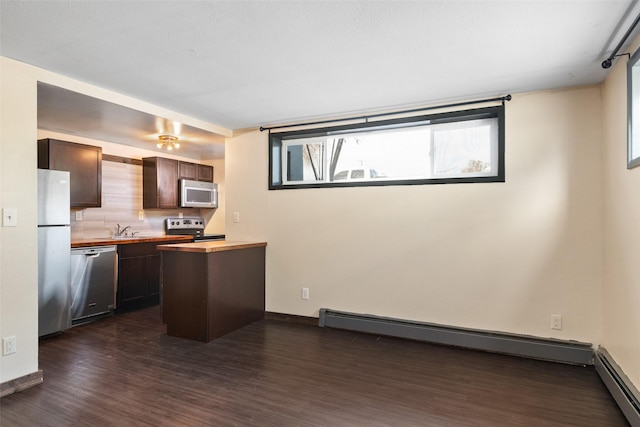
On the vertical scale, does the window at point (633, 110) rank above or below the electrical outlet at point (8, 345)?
above

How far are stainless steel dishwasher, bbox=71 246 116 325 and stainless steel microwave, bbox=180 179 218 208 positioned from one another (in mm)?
1521

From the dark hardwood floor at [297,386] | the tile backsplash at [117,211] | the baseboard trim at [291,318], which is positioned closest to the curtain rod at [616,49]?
the dark hardwood floor at [297,386]

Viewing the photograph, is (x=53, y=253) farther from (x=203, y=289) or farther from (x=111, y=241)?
(x=203, y=289)

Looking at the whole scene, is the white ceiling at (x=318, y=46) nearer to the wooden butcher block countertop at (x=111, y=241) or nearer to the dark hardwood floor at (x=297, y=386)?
the wooden butcher block countertop at (x=111, y=241)

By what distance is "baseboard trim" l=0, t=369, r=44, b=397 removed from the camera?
91.6 inches

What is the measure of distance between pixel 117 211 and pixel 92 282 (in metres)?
1.32

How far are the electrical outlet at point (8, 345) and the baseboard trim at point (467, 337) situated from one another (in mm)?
2602

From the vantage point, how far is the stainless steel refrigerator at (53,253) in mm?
3324

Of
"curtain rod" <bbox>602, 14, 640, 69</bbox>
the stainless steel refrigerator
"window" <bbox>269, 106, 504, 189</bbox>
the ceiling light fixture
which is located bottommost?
the stainless steel refrigerator

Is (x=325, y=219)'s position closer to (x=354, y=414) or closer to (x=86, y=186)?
(x=354, y=414)

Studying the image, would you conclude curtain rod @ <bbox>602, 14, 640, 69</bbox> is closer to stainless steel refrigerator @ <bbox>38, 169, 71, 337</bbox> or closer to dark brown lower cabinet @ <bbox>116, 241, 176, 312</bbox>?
stainless steel refrigerator @ <bbox>38, 169, 71, 337</bbox>

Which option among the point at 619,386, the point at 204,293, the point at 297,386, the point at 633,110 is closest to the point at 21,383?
the point at 204,293

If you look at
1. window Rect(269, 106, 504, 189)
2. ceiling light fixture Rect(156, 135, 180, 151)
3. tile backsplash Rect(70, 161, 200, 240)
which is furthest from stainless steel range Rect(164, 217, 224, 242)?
window Rect(269, 106, 504, 189)

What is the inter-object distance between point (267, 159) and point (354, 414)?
3.03 m
